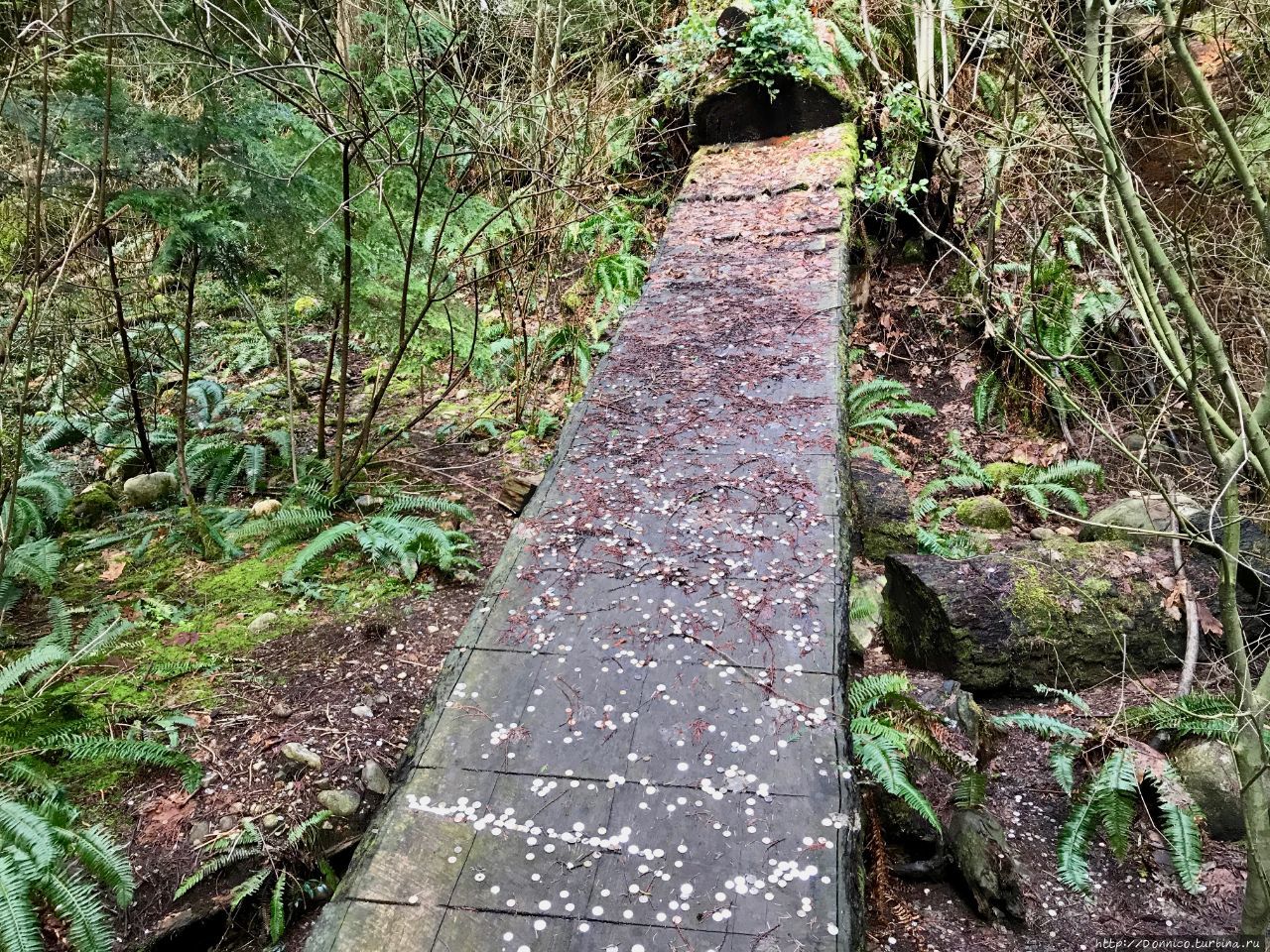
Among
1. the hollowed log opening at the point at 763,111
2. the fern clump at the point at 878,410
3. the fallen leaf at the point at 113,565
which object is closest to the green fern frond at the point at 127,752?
the fallen leaf at the point at 113,565

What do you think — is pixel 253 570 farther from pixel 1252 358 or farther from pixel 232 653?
pixel 1252 358

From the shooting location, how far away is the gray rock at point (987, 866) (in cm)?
297

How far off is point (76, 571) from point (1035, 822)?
543 cm

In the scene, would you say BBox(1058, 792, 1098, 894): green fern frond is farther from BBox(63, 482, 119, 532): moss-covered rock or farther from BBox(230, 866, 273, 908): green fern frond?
BBox(63, 482, 119, 532): moss-covered rock

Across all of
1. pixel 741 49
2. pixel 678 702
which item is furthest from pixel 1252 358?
pixel 678 702

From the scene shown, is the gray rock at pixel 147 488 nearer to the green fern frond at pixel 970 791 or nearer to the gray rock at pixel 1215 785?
the green fern frond at pixel 970 791

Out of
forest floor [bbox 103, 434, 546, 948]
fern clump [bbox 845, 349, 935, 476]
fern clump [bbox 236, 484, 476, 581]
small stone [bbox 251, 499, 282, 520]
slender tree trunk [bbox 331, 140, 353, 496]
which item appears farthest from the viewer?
fern clump [bbox 845, 349, 935, 476]

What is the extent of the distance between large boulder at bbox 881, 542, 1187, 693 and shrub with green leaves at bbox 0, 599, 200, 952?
3.57 m

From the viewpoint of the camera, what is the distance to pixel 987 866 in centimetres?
300

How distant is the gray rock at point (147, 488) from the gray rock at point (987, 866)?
212 inches

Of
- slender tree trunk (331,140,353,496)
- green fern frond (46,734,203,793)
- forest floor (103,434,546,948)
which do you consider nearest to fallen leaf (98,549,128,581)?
forest floor (103,434,546,948)

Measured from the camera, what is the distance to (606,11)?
8.86 metres

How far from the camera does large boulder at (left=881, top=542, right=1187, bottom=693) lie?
13.6 ft

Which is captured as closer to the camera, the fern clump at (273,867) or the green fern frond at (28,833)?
the green fern frond at (28,833)
